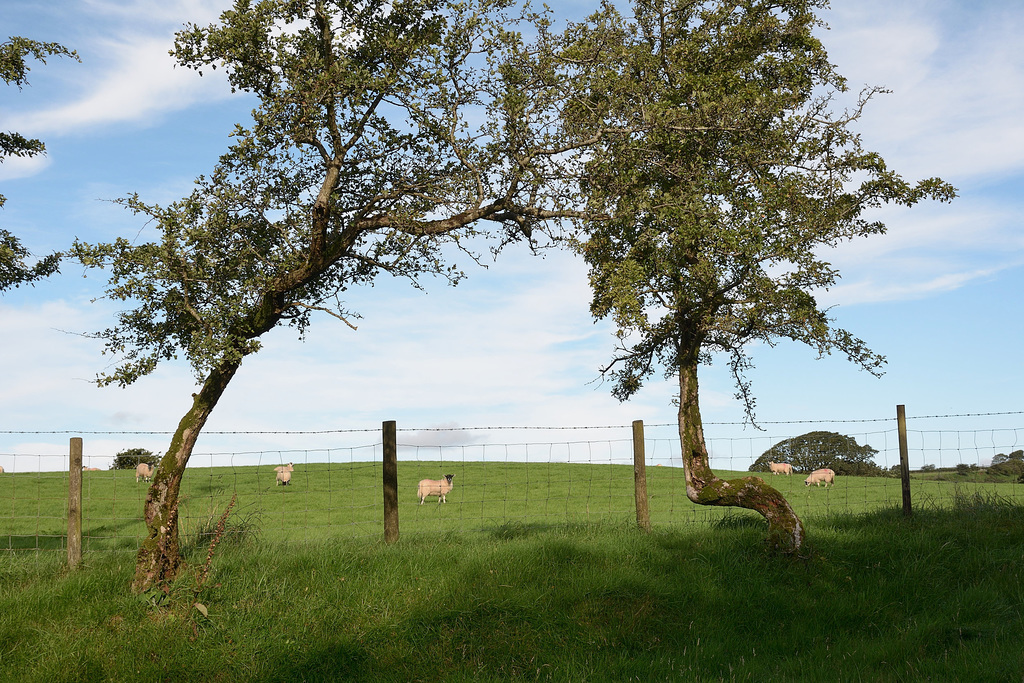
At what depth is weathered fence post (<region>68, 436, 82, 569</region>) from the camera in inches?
486

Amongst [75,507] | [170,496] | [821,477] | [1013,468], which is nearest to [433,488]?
[75,507]

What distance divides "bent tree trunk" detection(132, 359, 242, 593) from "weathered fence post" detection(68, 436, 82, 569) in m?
1.76

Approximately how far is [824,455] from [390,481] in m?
36.3

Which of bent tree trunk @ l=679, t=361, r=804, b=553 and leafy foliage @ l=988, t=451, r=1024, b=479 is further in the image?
leafy foliage @ l=988, t=451, r=1024, b=479

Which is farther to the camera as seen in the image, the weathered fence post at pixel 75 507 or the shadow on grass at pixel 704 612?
the weathered fence post at pixel 75 507

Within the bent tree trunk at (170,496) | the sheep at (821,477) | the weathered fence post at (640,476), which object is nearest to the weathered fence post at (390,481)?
the bent tree trunk at (170,496)

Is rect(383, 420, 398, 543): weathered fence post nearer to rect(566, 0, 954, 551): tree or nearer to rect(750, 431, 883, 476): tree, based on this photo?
rect(566, 0, 954, 551): tree

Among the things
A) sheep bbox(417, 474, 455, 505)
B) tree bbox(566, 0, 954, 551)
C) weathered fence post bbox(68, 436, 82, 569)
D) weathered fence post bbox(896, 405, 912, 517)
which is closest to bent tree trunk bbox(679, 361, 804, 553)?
tree bbox(566, 0, 954, 551)

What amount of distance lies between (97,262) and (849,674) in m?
11.8

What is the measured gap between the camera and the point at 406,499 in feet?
95.5

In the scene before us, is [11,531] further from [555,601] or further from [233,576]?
[555,601]

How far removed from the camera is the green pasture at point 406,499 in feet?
67.5

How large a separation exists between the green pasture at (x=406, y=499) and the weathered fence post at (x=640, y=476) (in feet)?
5.83

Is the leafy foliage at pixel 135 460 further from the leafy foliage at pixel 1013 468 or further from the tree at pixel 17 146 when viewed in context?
the leafy foliage at pixel 1013 468
